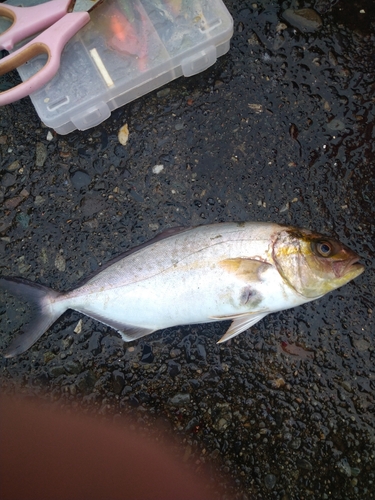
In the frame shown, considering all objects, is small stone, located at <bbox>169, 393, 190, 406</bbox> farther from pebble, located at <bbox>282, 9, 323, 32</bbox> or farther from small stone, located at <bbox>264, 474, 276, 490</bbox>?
pebble, located at <bbox>282, 9, 323, 32</bbox>

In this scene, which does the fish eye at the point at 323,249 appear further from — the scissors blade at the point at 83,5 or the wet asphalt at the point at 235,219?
the scissors blade at the point at 83,5

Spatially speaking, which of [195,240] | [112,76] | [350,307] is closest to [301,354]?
A: [350,307]

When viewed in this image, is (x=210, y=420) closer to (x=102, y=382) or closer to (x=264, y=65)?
(x=102, y=382)

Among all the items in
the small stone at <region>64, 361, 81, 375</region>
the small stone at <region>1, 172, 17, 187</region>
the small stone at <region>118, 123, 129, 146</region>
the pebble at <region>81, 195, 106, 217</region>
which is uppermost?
the small stone at <region>1, 172, 17, 187</region>

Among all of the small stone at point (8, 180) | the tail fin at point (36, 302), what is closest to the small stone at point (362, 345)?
the tail fin at point (36, 302)

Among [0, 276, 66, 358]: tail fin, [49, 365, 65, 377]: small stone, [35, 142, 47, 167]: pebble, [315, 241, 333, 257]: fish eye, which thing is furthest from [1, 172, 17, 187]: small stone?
[315, 241, 333, 257]: fish eye
